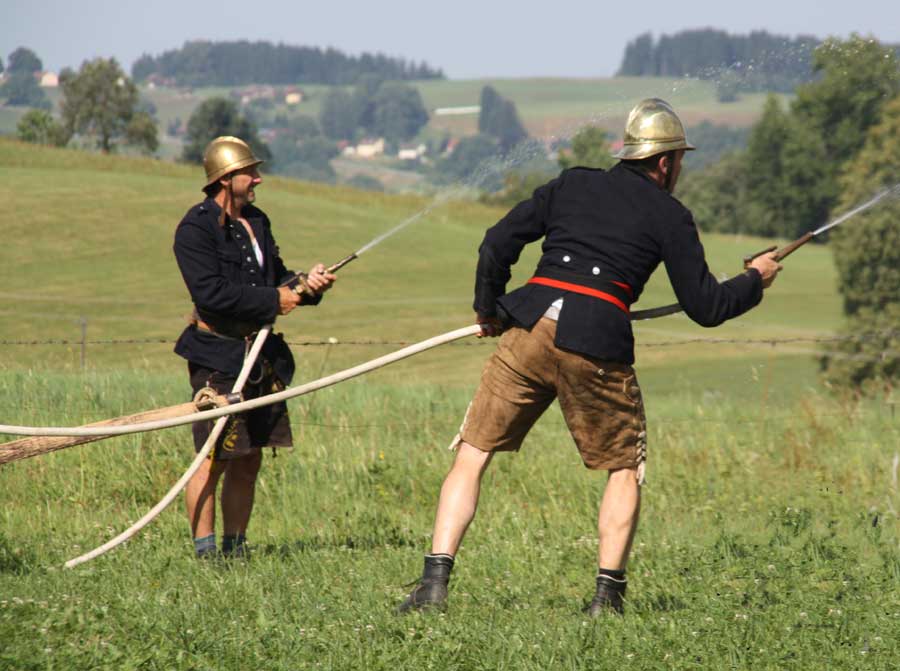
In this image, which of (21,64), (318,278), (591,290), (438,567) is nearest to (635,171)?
(591,290)

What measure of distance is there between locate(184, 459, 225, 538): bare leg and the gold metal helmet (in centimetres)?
254

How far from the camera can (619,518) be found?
539 centimetres

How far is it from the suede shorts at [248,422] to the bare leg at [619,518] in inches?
68.5

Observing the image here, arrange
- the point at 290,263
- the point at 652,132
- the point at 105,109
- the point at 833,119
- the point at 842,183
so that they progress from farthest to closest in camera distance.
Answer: the point at 105,109 → the point at 833,119 → the point at 290,263 → the point at 842,183 → the point at 652,132

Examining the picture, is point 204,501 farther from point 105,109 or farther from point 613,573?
point 105,109

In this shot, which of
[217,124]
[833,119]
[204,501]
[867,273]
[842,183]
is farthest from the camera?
[217,124]

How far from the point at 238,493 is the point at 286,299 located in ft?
3.37

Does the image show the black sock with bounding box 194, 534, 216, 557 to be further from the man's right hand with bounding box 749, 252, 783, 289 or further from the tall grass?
the man's right hand with bounding box 749, 252, 783, 289

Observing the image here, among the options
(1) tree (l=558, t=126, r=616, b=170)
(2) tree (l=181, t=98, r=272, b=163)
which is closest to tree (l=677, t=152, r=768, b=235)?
(2) tree (l=181, t=98, r=272, b=163)

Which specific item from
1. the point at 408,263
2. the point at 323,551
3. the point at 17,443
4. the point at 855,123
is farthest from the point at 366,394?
the point at 855,123

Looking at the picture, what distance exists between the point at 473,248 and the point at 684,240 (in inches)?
1942

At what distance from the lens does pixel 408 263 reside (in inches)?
1993

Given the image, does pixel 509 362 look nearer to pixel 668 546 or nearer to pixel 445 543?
pixel 445 543

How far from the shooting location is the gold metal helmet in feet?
17.5
